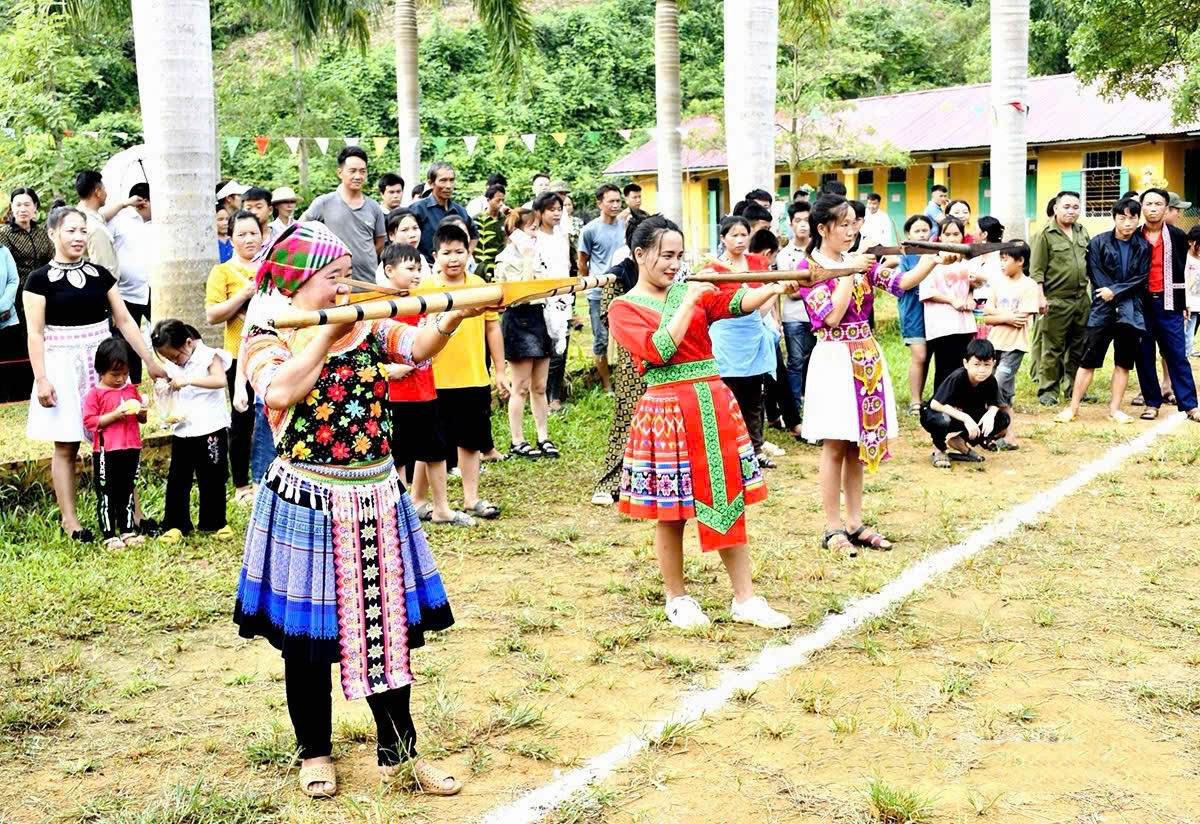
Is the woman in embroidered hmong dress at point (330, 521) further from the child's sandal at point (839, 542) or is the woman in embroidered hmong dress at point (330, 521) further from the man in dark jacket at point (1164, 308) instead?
the man in dark jacket at point (1164, 308)

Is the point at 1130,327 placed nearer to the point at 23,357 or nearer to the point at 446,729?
the point at 446,729

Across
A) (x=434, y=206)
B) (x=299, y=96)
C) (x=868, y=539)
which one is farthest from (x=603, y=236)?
(x=299, y=96)

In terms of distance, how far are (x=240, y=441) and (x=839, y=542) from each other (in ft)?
13.0

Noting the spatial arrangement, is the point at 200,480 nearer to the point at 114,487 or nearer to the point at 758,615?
the point at 114,487

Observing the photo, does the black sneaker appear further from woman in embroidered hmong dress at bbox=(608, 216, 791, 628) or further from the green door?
the green door

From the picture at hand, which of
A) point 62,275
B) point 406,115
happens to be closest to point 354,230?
point 62,275

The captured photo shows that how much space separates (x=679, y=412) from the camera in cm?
533

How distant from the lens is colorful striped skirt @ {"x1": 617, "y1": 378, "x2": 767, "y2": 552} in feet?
17.5

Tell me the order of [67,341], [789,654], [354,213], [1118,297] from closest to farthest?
[789,654]
[67,341]
[354,213]
[1118,297]

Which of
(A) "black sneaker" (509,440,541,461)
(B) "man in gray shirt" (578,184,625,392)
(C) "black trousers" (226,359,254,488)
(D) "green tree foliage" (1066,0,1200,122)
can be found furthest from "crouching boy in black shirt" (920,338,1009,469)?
(D) "green tree foliage" (1066,0,1200,122)

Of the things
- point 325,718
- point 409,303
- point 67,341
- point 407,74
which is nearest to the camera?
point 409,303

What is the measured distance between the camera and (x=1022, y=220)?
13461mm

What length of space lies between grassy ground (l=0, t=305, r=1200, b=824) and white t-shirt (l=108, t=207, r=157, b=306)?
105 inches

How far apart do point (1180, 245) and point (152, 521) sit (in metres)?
8.53
